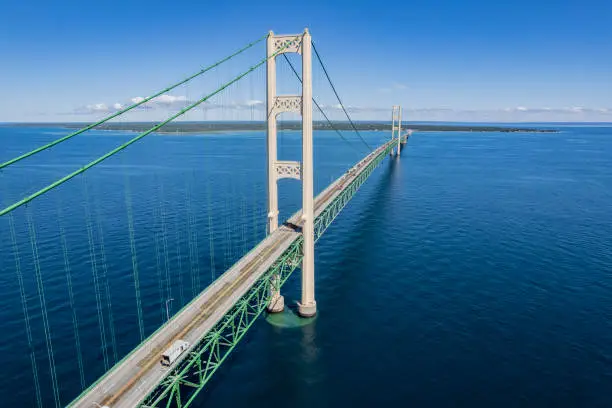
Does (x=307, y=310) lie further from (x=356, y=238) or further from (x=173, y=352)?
(x=356, y=238)

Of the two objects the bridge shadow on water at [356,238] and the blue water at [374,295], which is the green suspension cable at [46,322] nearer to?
the blue water at [374,295]

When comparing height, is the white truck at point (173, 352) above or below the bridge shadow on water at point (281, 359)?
above

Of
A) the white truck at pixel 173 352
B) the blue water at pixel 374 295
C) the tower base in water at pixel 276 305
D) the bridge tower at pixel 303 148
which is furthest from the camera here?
the tower base in water at pixel 276 305

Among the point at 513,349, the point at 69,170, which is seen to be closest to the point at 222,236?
the point at 513,349

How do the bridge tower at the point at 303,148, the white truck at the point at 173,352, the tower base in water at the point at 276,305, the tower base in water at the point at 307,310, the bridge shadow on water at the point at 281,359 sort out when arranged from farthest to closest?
1. the tower base in water at the point at 276,305
2. the tower base in water at the point at 307,310
3. the bridge tower at the point at 303,148
4. the bridge shadow on water at the point at 281,359
5. the white truck at the point at 173,352

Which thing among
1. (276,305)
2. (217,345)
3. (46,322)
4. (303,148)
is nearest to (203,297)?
(217,345)

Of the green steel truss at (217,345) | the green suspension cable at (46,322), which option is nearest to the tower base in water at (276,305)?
the green steel truss at (217,345)

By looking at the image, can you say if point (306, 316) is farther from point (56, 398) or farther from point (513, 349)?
point (56, 398)
